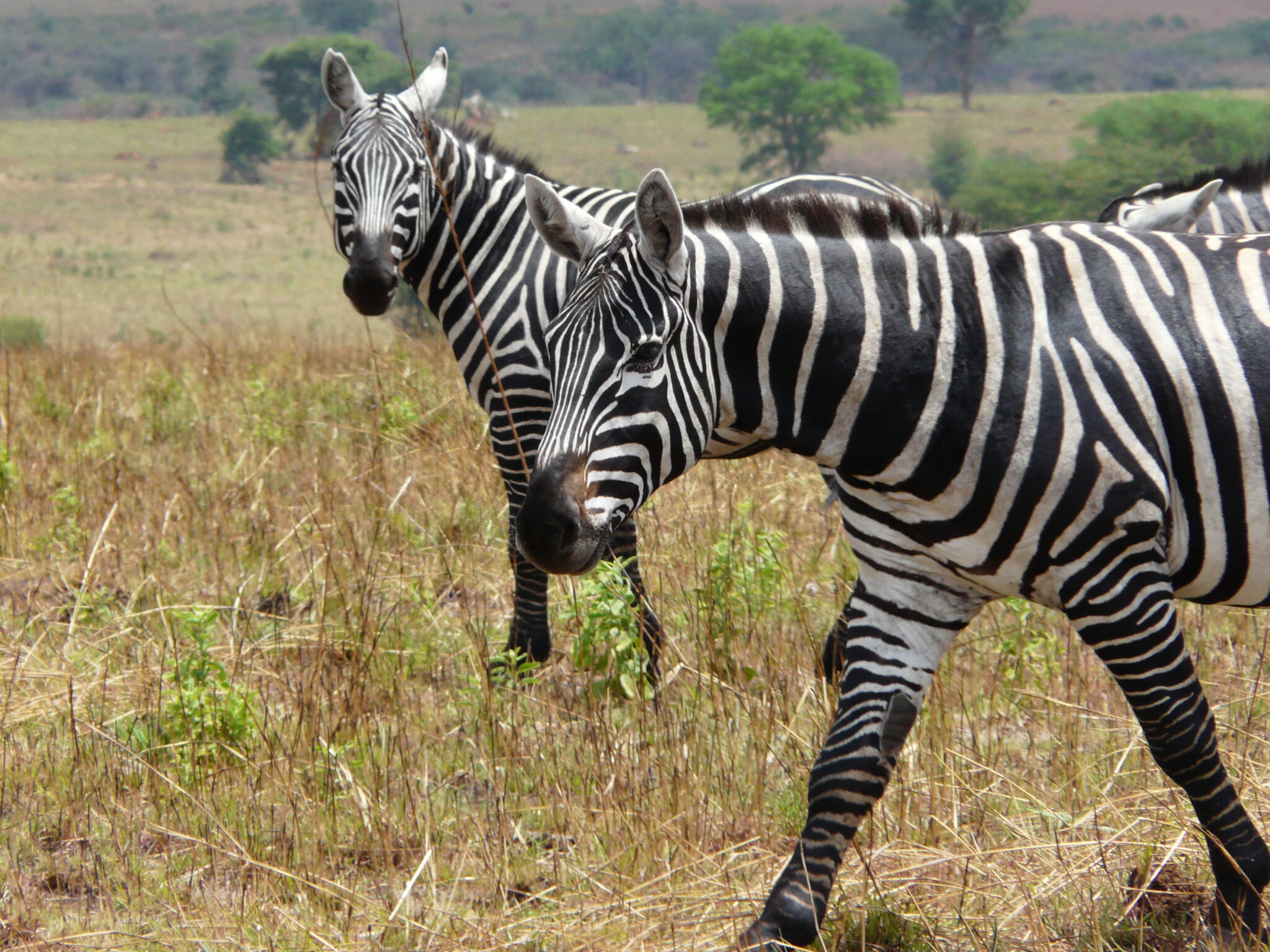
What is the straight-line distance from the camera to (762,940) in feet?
8.98

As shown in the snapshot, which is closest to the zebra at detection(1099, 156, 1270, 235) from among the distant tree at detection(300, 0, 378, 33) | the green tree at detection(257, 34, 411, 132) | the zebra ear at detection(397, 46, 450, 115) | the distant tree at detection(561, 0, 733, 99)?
the zebra ear at detection(397, 46, 450, 115)

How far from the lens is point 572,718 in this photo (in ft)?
13.6

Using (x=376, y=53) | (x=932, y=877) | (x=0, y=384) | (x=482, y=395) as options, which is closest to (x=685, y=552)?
(x=482, y=395)

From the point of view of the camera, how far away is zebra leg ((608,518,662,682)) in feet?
14.5

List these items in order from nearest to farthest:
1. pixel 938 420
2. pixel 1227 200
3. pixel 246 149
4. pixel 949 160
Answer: pixel 938 420 < pixel 1227 200 < pixel 246 149 < pixel 949 160

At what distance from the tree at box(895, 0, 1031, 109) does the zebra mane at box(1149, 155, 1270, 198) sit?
94172 millimetres

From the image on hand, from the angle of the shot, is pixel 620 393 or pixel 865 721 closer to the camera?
pixel 620 393

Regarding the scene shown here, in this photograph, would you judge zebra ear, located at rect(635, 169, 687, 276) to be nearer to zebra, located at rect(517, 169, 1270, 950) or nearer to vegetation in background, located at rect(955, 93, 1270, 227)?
zebra, located at rect(517, 169, 1270, 950)

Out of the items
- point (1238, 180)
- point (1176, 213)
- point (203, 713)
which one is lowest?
point (203, 713)

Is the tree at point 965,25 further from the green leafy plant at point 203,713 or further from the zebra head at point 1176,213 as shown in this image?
the green leafy plant at point 203,713

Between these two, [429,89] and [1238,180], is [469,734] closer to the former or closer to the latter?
[429,89]

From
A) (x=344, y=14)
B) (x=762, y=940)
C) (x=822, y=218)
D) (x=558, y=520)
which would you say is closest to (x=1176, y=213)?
(x=822, y=218)

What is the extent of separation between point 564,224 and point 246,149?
69.3m

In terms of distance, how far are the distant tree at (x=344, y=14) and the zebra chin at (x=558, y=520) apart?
5014 inches
